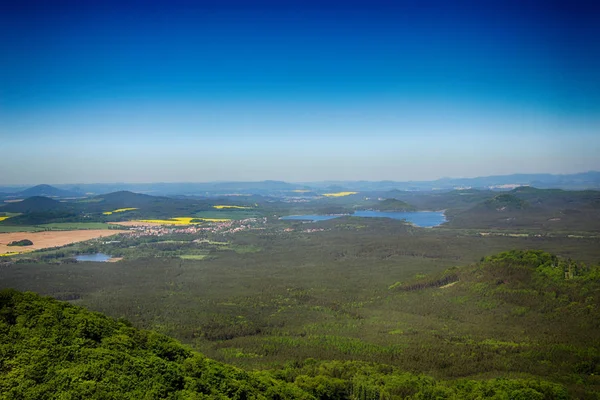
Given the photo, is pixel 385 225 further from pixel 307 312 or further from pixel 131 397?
pixel 131 397

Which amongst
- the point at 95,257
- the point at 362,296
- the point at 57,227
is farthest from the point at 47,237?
the point at 362,296

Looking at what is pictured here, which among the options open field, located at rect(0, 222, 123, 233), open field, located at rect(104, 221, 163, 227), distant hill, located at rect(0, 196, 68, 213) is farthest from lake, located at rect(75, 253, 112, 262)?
open field, located at rect(104, 221, 163, 227)

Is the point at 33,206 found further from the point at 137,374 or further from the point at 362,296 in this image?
the point at 137,374

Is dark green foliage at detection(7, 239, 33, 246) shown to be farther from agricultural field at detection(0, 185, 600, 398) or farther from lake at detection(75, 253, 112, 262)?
lake at detection(75, 253, 112, 262)

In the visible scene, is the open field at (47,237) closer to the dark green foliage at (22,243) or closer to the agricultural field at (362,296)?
the dark green foliage at (22,243)

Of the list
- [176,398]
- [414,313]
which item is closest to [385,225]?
[414,313]

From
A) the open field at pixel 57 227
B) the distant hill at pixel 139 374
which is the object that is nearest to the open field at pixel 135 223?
the open field at pixel 57 227
